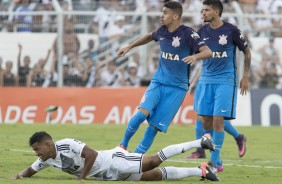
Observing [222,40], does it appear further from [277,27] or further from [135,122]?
[277,27]

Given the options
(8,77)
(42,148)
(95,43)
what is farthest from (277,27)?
(42,148)

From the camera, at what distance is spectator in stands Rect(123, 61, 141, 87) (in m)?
27.6

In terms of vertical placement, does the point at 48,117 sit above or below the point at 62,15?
below

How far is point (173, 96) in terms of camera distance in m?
14.2

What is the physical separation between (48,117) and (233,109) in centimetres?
1264

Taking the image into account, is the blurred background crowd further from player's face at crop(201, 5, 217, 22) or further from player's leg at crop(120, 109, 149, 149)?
player's leg at crop(120, 109, 149, 149)

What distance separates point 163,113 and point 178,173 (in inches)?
65.5

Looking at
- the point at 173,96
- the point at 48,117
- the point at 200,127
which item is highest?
the point at 173,96

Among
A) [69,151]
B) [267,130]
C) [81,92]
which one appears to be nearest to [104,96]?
[81,92]

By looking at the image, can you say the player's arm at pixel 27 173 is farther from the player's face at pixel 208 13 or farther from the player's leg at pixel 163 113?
the player's face at pixel 208 13

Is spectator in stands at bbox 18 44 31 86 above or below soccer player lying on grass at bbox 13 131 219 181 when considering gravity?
below

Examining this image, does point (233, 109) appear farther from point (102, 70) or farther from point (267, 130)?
point (102, 70)

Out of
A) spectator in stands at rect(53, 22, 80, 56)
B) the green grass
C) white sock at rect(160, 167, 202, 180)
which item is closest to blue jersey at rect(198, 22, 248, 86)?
the green grass

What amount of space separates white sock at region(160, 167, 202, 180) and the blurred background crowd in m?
14.5
